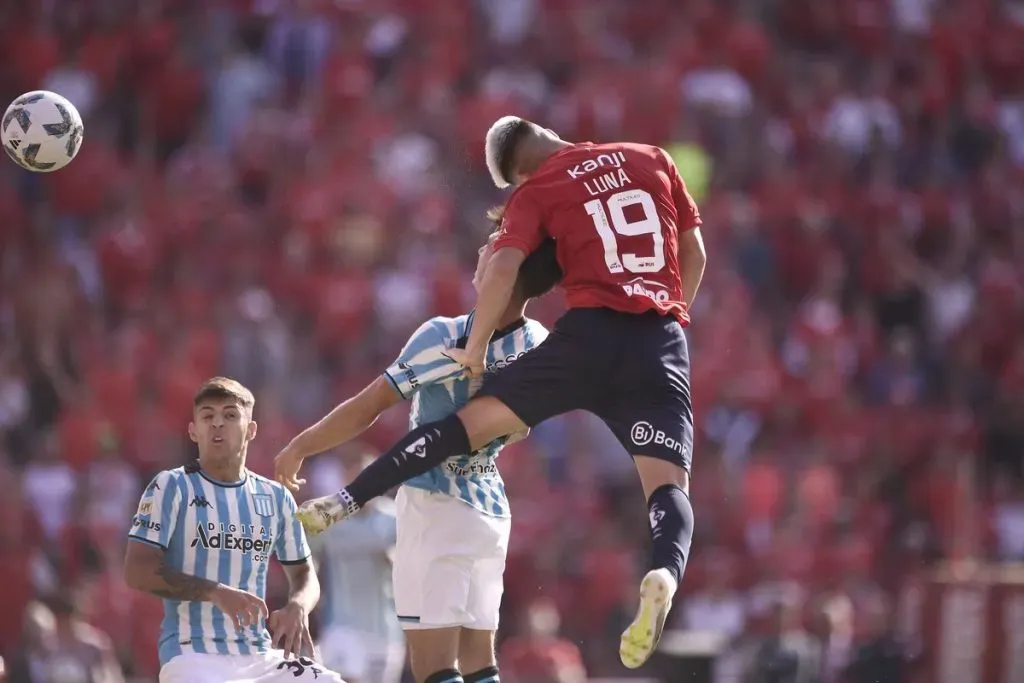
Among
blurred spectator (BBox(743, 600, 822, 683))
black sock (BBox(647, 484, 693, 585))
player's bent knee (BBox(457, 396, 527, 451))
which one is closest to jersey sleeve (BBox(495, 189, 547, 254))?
player's bent knee (BBox(457, 396, 527, 451))

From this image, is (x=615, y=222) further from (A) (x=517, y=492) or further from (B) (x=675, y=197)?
(A) (x=517, y=492)

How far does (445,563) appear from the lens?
6734mm

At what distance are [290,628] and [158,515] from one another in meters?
0.68

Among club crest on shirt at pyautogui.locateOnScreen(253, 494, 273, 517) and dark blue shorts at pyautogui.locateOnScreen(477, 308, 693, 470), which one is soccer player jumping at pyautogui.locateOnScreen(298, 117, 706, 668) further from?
club crest on shirt at pyautogui.locateOnScreen(253, 494, 273, 517)

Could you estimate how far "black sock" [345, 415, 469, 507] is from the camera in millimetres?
6273

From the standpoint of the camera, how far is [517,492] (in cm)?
1277

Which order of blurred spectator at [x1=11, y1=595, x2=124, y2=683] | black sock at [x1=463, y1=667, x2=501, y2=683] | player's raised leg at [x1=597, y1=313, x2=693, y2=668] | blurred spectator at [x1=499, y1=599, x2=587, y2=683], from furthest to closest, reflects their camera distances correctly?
blurred spectator at [x1=499, y1=599, x2=587, y2=683] → blurred spectator at [x1=11, y1=595, x2=124, y2=683] → black sock at [x1=463, y1=667, x2=501, y2=683] → player's raised leg at [x1=597, y1=313, x2=693, y2=668]

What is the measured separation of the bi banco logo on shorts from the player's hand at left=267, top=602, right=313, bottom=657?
1.46m

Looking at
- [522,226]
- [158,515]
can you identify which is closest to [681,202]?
[522,226]

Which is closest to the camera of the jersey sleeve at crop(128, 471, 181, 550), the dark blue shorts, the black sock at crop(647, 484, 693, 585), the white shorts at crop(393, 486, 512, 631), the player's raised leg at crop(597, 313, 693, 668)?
the black sock at crop(647, 484, 693, 585)

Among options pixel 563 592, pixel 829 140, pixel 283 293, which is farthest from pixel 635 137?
pixel 563 592

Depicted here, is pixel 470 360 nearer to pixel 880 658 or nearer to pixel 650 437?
pixel 650 437

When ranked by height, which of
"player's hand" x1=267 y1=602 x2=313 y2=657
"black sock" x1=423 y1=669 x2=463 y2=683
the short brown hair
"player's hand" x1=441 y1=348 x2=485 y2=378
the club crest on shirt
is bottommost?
"black sock" x1=423 y1=669 x2=463 y2=683

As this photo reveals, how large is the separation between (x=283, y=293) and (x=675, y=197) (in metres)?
7.59
